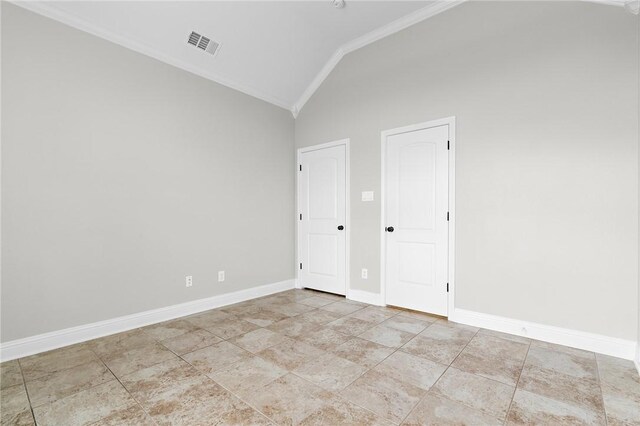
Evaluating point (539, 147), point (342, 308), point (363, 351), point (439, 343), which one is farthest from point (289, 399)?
point (539, 147)

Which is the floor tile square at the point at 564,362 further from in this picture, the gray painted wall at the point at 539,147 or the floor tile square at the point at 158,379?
the floor tile square at the point at 158,379

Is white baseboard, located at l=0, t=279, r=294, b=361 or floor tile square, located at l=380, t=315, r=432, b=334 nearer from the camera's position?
white baseboard, located at l=0, t=279, r=294, b=361

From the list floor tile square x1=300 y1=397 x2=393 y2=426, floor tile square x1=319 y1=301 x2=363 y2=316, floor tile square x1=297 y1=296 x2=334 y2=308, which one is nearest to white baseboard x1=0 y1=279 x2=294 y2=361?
floor tile square x1=297 y1=296 x2=334 y2=308

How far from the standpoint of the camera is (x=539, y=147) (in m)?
2.70

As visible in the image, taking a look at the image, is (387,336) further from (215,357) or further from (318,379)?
(215,357)

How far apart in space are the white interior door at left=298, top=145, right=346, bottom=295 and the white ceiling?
3.78 ft

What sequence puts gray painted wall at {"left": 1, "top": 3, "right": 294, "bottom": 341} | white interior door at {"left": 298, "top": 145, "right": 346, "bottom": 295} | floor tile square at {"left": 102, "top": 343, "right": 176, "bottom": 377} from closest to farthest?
floor tile square at {"left": 102, "top": 343, "right": 176, "bottom": 377}
gray painted wall at {"left": 1, "top": 3, "right": 294, "bottom": 341}
white interior door at {"left": 298, "top": 145, "right": 346, "bottom": 295}

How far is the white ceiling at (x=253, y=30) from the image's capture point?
278 centimetres

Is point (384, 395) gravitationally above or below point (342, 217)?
below

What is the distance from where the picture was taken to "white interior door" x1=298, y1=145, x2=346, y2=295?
4199 mm

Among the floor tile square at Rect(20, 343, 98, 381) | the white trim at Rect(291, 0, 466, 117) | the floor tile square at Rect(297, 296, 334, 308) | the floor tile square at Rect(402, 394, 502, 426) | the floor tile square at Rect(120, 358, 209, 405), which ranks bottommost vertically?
the floor tile square at Rect(297, 296, 334, 308)

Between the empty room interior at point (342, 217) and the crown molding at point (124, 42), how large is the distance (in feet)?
0.05

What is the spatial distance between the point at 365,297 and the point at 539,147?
254 centimetres

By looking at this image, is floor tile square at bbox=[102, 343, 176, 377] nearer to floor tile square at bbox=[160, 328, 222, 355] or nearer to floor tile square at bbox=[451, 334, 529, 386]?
floor tile square at bbox=[160, 328, 222, 355]
